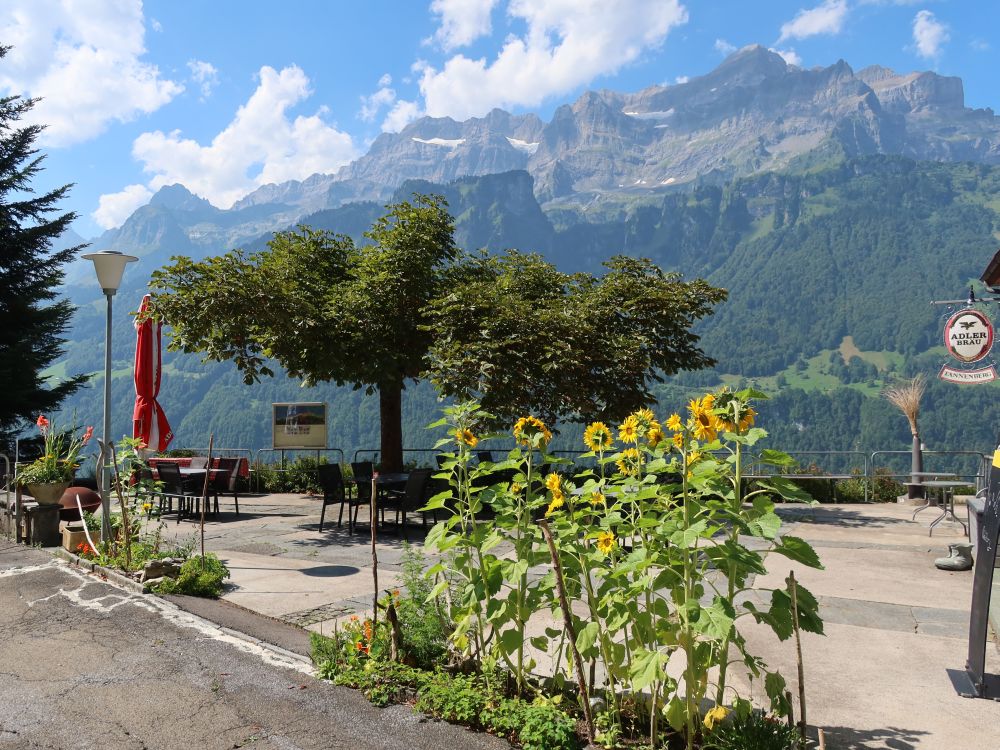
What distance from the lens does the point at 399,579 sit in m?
6.66

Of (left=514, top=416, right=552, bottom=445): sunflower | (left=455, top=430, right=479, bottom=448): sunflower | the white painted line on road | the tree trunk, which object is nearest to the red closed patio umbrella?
the tree trunk

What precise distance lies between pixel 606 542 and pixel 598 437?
24.8 inches

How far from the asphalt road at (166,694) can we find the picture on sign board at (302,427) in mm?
11132

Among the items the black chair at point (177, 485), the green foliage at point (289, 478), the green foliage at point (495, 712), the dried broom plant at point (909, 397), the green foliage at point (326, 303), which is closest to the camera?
the green foliage at point (495, 712)

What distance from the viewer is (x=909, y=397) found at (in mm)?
15492

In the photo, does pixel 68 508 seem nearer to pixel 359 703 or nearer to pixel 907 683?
pixel 359 703

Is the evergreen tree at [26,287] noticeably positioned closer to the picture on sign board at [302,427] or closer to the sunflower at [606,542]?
the picture on sign board at [302,427]

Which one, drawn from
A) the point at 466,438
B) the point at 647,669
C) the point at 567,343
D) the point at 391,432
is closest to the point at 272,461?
the point at 391,432

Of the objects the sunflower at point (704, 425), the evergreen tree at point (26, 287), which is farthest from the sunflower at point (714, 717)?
the evergreen tree at point (26, 287)

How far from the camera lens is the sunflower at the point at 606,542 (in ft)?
10.3

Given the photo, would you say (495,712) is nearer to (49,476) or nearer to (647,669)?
(647,669)

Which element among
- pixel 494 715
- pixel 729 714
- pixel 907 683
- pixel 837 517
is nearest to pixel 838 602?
pixel 907 683

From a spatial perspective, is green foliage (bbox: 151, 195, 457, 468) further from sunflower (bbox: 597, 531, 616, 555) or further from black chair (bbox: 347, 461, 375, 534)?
sunflower (bbox: 597, 531, 616, 555)

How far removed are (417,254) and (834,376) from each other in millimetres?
187882
